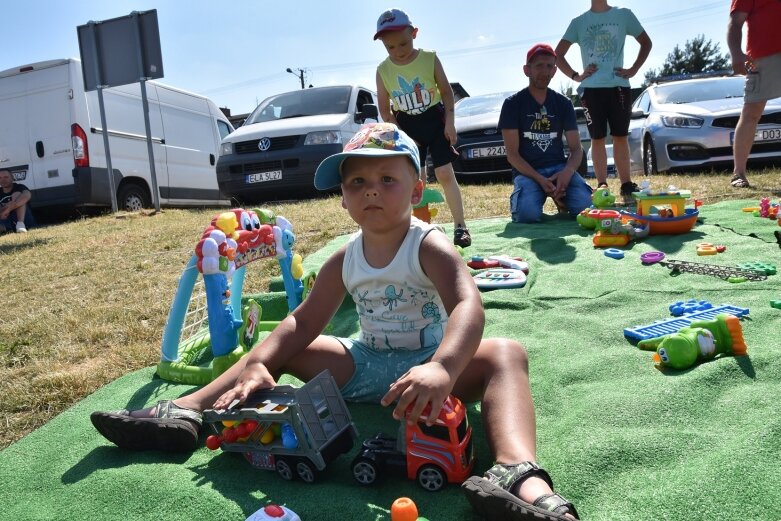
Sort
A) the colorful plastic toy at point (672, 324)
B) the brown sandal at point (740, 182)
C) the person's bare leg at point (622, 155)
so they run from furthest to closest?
the brown sandal at point (740, 182) < the person's bare leg at point (622, 155) < the colorful plastic toy at point (672, 324)

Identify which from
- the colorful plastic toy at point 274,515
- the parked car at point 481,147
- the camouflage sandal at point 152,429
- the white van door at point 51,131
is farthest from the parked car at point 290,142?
the colorful plastic toy at point 274,515

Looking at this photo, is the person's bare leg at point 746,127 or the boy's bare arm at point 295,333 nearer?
the boy's bare arm at point 295,333

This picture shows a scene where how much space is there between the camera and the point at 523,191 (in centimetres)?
534

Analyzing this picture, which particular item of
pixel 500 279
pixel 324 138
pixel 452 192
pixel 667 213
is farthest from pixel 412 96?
pixel 324 138

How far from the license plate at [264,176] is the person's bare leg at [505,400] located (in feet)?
23.7

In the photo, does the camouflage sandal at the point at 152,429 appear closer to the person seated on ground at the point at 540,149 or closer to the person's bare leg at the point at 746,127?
the person seated on ground at the point at 540,149

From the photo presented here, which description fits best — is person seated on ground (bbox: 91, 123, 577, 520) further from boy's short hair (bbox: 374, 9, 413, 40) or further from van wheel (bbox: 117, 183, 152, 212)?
van wheel (bbox: 117, 183, 152, 212)

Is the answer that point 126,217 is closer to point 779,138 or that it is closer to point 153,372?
point 153,372

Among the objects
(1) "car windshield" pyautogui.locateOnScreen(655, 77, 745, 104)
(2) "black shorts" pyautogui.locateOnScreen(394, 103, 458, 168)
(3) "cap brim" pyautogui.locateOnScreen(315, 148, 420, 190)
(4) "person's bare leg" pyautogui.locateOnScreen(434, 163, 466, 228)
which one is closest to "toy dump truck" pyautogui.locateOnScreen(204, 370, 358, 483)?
(3) "cap brim" pyautogui.locateOnScreen(315, 148, 420, 190)

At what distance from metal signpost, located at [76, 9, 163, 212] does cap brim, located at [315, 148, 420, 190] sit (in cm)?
785

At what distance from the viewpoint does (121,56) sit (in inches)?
353

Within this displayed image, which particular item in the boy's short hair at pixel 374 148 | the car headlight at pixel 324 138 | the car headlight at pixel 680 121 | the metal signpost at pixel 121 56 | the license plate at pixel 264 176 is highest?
the metal signpost at pixel 121 56

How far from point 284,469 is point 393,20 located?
328cm

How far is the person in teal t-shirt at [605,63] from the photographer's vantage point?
553 cm
